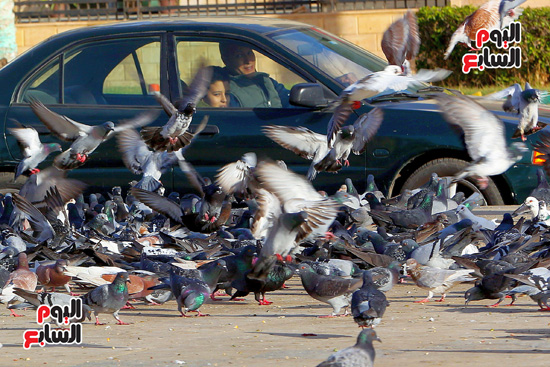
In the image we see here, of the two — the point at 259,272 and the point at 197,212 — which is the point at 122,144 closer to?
the point at 197,212

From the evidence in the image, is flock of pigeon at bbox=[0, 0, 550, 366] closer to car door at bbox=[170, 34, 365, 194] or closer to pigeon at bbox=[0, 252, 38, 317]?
pigeon at bbox=[0, 252, 38, 317]

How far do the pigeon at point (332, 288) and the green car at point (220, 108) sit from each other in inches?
112

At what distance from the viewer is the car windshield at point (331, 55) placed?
865cm

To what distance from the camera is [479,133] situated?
24.0 feet

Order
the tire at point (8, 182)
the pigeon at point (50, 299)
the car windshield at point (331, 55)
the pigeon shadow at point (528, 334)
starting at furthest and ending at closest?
the tire at point (8, 182), the car windshield at point (331, 55), the pigeon at point (50, 299), the pigeon shadow at point (528, 334)

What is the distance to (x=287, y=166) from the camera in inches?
335

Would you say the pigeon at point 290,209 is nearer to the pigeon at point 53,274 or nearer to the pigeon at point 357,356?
the pigeon at point 53,274

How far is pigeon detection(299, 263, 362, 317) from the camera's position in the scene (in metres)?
5.52

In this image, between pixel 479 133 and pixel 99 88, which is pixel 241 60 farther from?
pixel 479 133

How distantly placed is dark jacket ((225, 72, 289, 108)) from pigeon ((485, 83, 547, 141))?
6.29 feet

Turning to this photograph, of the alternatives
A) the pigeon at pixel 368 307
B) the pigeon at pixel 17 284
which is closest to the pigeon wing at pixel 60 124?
the pigeon at pixel 17 284

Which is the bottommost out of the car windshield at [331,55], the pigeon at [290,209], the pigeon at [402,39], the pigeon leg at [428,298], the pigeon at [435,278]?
the pigeon leg at [428,298]

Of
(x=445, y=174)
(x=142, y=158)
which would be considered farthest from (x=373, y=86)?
(x=142, y=158)

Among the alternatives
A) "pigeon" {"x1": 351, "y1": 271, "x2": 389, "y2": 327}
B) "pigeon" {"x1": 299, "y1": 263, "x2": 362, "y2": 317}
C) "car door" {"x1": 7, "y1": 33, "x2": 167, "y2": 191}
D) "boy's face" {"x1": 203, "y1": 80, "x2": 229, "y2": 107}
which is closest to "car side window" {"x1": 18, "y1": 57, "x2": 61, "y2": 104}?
"car door" {"x1": 7, "y1": 33, "x2": 167, "y2": 191}
